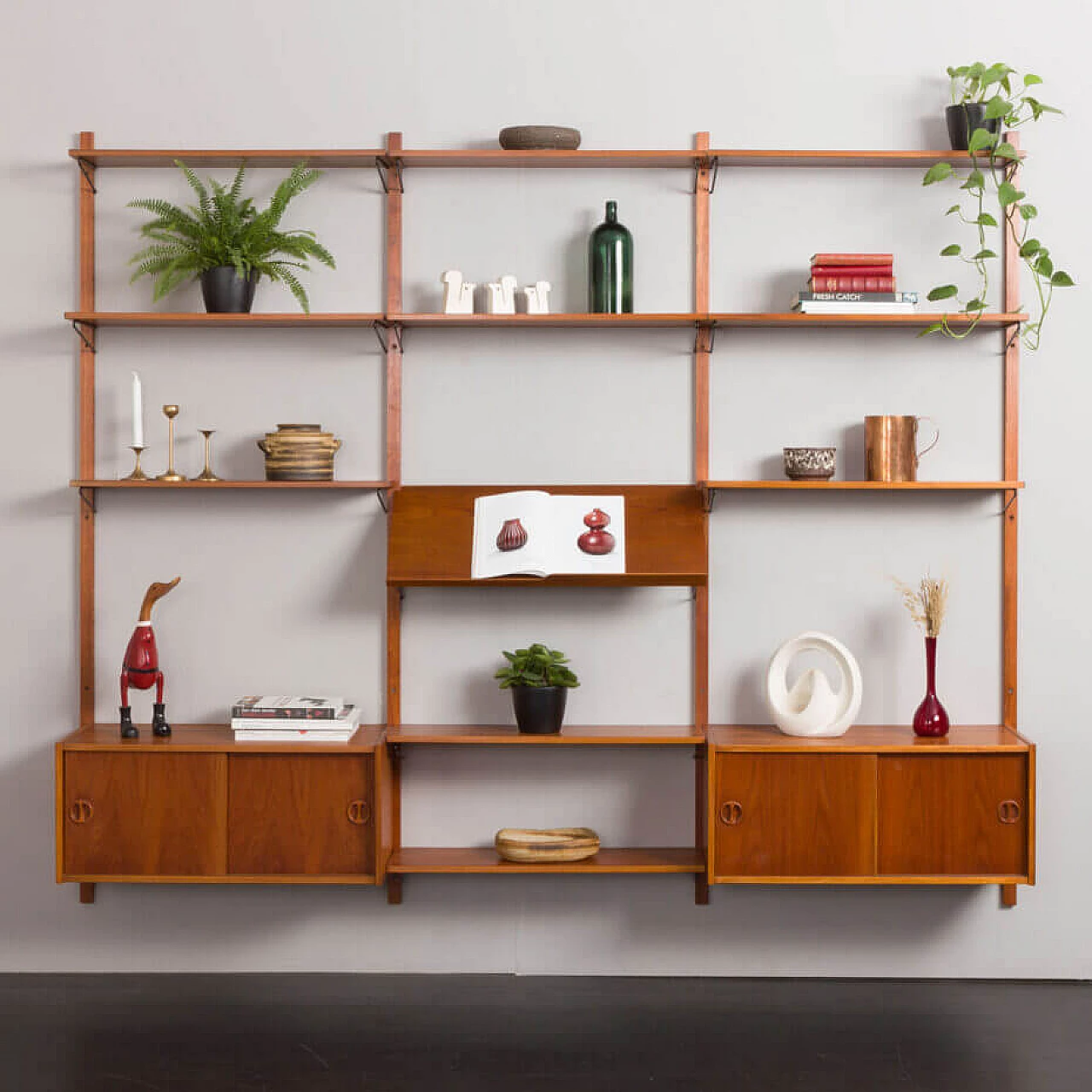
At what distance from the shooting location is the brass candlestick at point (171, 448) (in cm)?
354

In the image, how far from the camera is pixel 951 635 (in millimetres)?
3713

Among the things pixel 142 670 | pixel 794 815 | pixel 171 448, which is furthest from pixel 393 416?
pixel 794 815

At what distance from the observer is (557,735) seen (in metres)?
3.49

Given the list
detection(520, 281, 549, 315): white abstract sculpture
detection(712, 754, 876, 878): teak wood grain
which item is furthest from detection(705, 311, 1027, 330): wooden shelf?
detection(712, 754, 876, 878): teak wood grain

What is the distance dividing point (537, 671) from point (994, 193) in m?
1.93

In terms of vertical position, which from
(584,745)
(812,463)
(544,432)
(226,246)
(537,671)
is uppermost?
(226,246)

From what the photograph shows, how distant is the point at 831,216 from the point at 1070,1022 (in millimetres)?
2382

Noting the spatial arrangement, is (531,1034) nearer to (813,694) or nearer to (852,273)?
(813,694)

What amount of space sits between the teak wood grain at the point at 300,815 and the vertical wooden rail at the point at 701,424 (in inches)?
38.6

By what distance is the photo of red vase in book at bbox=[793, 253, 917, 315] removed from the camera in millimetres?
3516

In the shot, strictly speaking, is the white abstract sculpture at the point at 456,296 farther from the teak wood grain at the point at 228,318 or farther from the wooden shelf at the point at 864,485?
the wooden shelf at the point at 864,485

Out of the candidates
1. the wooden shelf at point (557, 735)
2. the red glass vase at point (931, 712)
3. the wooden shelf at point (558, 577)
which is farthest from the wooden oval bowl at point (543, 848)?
the red glass vase at point (931, 712)

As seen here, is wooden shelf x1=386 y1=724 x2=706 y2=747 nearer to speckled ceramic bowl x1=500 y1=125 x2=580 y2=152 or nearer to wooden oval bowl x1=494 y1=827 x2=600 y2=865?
wooden oval bowl x1=494 y1=827 x2=600 y2=865

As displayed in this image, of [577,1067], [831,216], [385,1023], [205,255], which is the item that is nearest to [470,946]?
[385,1023]
